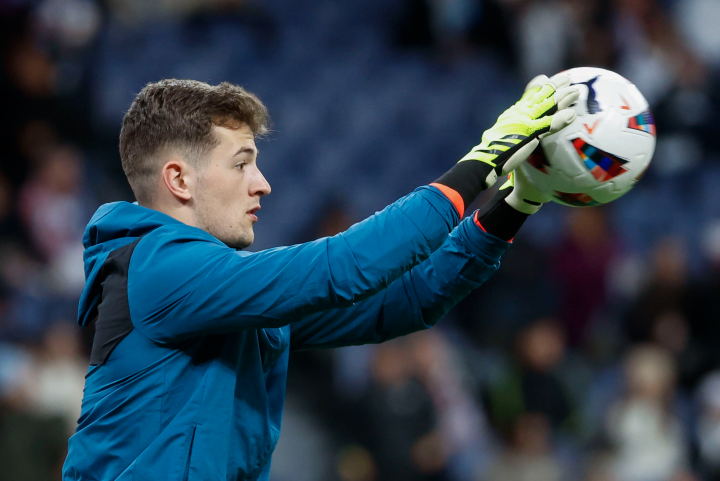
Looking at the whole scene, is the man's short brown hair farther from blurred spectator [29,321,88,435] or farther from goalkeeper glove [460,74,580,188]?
blurred spectator [29,321,88,435]

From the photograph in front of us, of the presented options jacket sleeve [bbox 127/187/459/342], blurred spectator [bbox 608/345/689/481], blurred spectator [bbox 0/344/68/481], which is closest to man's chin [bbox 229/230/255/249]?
jacket sleeve [bbox 127/187/459/342]

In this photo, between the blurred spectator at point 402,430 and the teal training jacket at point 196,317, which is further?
the blurred spectator at point 402,430

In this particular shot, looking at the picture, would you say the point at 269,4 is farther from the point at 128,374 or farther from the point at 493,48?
the point at 128,374

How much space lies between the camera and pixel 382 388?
6141mm

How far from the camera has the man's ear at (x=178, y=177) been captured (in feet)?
7.47

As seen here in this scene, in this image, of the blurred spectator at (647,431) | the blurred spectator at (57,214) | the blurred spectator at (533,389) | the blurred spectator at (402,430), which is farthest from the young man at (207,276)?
the blurred spectator at (57,214)

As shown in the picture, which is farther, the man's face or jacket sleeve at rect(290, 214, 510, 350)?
jacket sleeve at rect(290, 214, 510, 350)

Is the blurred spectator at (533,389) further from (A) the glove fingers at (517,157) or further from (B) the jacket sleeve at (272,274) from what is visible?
(B) the jacket sleeve at (272,274)

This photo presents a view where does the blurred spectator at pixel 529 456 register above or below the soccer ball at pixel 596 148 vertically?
below

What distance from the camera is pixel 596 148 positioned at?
8.53 ft

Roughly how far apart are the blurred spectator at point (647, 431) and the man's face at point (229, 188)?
15.5 ft

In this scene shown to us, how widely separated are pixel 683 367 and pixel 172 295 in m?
5.54

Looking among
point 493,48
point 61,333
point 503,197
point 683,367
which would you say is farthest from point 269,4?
point 503,197

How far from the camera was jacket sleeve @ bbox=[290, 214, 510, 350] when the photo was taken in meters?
2.60
